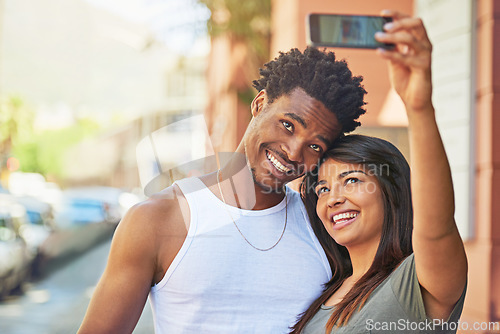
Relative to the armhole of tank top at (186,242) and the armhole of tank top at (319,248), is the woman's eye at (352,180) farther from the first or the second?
the armhole of tank top at (186,242)

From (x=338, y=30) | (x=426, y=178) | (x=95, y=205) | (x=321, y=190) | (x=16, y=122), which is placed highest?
(x=338, y=30)

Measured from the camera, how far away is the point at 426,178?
101cm

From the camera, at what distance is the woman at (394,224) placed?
3.10 ft

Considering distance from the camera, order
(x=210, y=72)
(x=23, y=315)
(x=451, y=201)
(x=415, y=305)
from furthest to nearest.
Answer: (x=23, y=315) → (x=210, y=72) → (x=415, y=305) → (x=451, y=201)

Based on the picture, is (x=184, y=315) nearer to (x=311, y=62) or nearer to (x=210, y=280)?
(x=210, y=280)

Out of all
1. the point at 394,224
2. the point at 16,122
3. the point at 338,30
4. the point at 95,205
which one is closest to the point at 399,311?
the point at 394,224

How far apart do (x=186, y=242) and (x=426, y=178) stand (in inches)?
26.5

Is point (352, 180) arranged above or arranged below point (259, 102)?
below

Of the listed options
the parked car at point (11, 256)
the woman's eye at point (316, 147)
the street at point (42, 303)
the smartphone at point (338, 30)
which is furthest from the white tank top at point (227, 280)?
the parked car at point (11, 256)

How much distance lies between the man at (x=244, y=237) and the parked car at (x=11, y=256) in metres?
5.61

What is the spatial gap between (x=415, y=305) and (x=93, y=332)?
779 mm

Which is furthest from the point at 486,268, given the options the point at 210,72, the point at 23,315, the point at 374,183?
the point at 23,315

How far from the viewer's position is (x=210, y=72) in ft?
12.4

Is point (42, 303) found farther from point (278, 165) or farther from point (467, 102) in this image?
point (278, 165)
